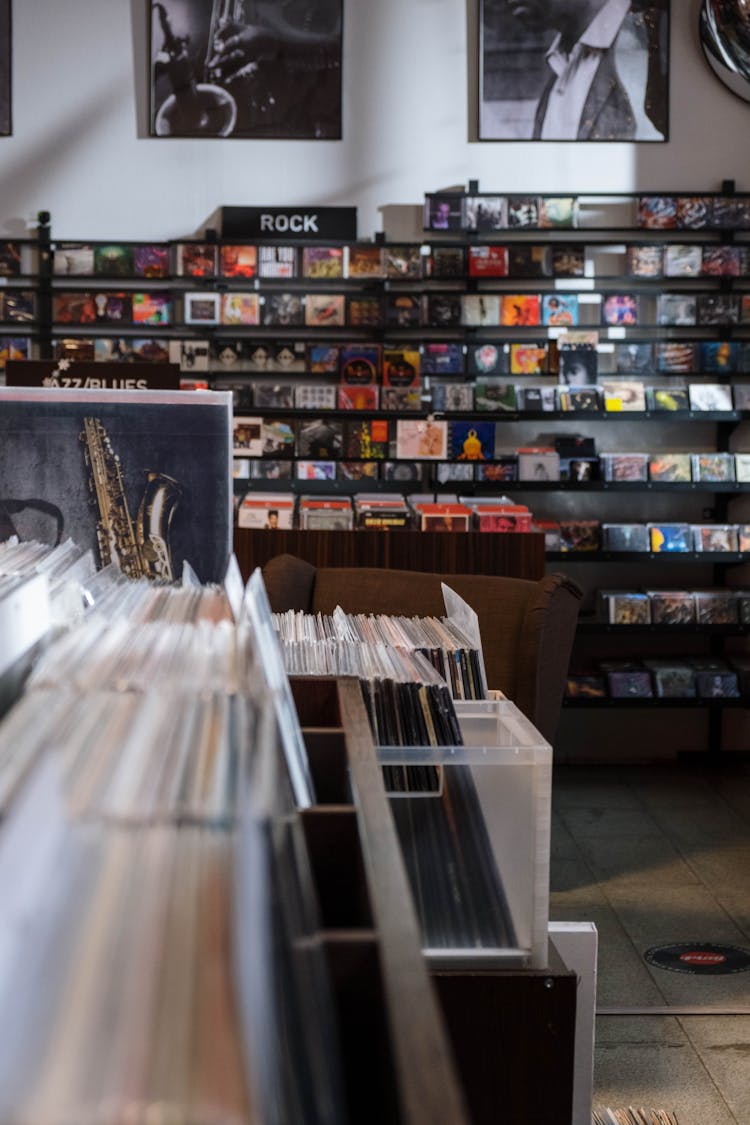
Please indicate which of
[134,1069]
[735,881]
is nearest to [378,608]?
[735,881]

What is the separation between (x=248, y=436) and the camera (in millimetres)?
5824

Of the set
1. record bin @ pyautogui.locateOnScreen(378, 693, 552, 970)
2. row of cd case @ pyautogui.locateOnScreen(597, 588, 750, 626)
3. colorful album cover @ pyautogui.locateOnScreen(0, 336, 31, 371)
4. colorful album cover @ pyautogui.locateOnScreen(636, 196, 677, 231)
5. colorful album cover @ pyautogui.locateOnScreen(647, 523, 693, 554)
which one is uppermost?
colorful album cover @ pyautogui.locateOnScreen(636, 196, 677, 231)

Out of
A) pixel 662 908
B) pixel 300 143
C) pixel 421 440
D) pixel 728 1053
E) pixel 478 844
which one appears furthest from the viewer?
pixel 300 143

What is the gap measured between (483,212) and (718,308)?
46.6 inches

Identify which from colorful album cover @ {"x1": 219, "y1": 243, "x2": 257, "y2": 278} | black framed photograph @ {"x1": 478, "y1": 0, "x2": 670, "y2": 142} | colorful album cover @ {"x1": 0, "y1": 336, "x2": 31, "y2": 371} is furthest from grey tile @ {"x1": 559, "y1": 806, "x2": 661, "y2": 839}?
colorful album cover @ {"x1": 0, "y1": 336, "x2": 31, "y2": 371}

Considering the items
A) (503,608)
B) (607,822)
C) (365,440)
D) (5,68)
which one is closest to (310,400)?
(365,440)

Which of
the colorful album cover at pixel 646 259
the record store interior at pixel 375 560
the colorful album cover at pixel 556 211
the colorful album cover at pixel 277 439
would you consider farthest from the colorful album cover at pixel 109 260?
the colorful album cover at pixel 646 259

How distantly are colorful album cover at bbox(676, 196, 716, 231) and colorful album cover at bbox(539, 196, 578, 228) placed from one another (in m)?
0.50

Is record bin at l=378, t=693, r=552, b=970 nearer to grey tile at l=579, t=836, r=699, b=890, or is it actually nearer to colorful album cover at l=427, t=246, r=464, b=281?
grey tile at l=579, t=836, r=699, b=890

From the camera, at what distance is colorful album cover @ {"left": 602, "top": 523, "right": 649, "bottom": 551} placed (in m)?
5.85

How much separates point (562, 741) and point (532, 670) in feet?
8.56

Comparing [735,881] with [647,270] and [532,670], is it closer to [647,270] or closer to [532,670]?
[532,670]

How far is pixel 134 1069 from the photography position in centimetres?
42

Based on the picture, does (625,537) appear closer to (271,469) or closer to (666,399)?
(666,399)
